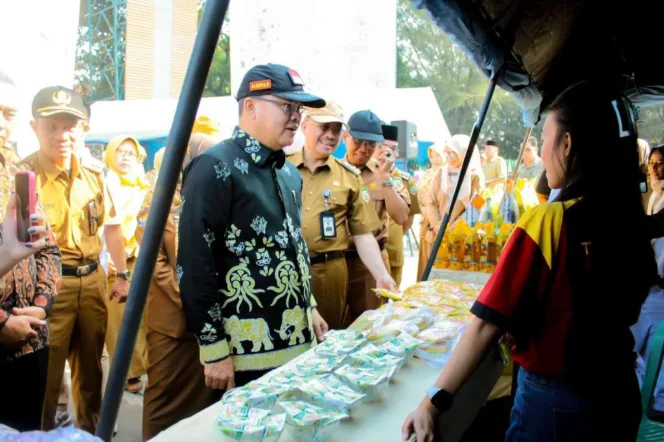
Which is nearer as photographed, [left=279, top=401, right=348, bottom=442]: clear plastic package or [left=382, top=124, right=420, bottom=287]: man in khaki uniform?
[left=279, top=401, right=348, bottom=442]: clear plastic package

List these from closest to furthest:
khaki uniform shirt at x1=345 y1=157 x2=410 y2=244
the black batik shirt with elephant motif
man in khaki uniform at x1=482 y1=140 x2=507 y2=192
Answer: the black batik shirt with elephant motif
khaki uniform shirt at x1=345 y1=157 x2=410 y2=244
man in khaki uniform at x1=482 y1=140 x2=507 y2=192

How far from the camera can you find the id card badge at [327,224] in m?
3.36

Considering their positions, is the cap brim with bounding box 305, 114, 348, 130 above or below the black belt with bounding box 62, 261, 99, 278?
above

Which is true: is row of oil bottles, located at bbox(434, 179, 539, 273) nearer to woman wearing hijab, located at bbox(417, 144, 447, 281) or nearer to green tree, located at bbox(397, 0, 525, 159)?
woman wearing hijab, located at bbox(417, 144, 447, 281)

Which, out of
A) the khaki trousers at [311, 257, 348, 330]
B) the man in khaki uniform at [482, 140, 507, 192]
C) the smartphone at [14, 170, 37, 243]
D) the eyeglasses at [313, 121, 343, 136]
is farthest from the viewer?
the man in khaki uniform at [482, 140, 507, 192]

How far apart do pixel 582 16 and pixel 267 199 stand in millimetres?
2127

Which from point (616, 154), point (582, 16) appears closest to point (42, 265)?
point (616, 154)

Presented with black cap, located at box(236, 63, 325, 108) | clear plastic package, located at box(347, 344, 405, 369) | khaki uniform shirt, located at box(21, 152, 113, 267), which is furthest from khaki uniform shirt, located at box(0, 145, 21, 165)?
clear plastic package, located at box(347, 344, 405, 369)

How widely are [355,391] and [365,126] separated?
9.46ft

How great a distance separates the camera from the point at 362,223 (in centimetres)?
343

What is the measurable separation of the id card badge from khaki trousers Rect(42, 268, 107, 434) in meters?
1.36

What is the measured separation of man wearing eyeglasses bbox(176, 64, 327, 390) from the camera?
1937 mm

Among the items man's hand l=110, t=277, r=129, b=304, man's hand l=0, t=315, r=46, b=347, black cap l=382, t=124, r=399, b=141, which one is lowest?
man's hand l=110, t=277, r=129, b=304

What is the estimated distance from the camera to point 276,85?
206 centimetres
